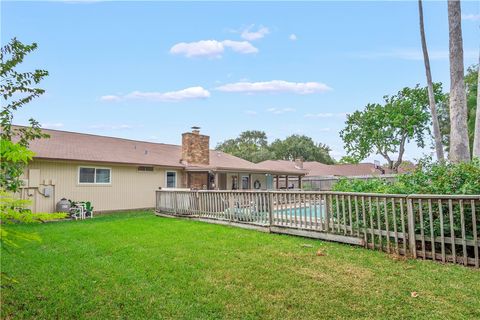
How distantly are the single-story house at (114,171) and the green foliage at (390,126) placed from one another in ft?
44.2

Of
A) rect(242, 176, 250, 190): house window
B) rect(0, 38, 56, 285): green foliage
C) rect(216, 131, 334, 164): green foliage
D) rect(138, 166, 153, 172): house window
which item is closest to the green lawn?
rect(0, 38, 56, 285): green foliage

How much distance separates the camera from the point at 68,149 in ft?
42.8

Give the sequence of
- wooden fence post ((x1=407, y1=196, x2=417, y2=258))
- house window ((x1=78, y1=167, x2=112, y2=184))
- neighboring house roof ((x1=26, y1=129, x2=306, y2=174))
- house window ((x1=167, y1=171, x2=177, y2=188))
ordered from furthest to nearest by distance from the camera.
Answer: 1. house window ((x1=167, y1=171, x2=177, y2=188))
2. house window ((x1=78, y1=167, x2=112, y2=184))
3. neighboring house roof ((x1=26, y1=129, x2=306, y2=174))
4. wooden fence post ((x1=407, y1=196, x2=417, y2=258))

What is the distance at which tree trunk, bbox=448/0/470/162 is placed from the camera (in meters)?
8.02

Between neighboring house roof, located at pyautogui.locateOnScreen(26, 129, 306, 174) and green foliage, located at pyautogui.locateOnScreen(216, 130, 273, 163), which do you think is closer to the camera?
neighboring house roof, located at pyautogui.locateOnScreen(26, 129, 306, 174)

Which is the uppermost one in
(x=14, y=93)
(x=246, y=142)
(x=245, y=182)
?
(x=246, y=142)

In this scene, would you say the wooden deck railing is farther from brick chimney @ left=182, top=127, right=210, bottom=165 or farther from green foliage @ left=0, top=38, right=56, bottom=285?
brick chimney @ left=182, top=127, right=210, bottom=165

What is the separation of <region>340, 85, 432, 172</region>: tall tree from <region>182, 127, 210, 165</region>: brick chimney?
17.9m

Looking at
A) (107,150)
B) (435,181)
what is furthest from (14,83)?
(107,150)

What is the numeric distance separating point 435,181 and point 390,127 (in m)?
25.2

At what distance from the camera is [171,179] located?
16.3 metres

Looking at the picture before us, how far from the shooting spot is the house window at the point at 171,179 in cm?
1611

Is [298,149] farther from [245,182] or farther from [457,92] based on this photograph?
[457,92]

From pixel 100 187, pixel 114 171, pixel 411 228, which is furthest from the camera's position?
pixel 114 171
